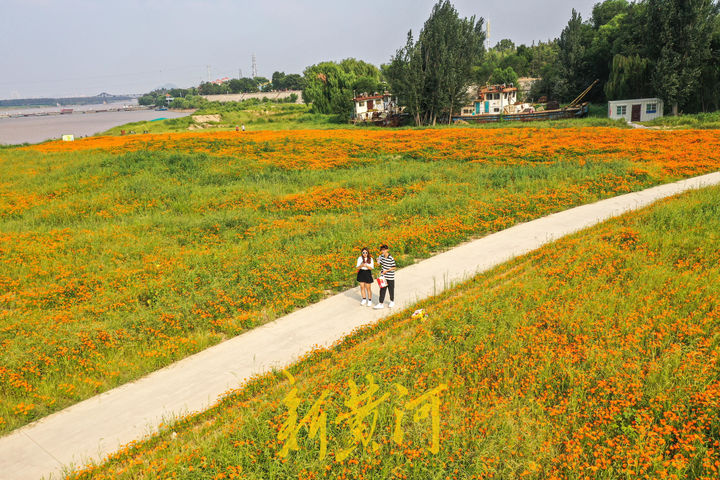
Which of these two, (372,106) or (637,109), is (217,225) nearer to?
(637,109)

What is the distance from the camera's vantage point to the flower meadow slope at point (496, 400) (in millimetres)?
5082

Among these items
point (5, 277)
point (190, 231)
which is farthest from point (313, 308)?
point (5, 277)

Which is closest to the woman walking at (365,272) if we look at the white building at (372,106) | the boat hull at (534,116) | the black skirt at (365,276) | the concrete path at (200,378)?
the black skirt at (365,276)

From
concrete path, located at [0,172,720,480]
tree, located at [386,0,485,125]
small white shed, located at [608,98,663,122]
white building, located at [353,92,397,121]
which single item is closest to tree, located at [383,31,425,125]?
tree, located at [386,0,485,125]

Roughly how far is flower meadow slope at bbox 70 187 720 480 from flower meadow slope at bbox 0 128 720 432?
110 inches

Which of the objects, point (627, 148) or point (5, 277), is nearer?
point (5, 277)

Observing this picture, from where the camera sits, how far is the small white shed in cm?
4238

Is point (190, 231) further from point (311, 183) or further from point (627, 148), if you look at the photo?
point (627, 148)

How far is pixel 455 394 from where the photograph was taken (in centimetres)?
625

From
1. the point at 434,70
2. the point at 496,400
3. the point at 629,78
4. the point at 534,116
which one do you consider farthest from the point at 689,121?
the point at 496,400

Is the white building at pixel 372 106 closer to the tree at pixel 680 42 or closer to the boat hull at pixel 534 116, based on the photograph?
the boat hull at pixel 534 116

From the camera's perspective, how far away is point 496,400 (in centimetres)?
596

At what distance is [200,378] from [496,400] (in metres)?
4.87

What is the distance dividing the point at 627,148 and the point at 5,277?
94.9ft
